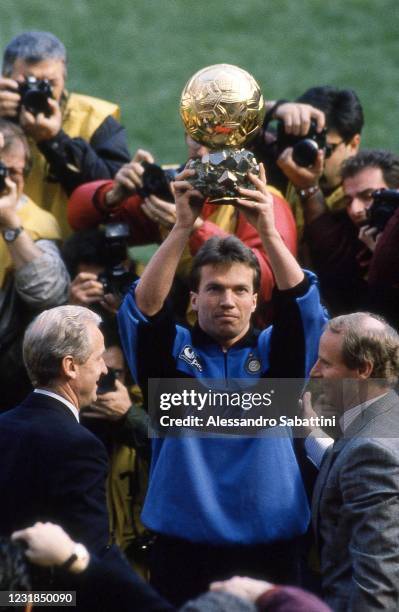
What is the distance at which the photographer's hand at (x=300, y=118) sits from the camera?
500 centimetres

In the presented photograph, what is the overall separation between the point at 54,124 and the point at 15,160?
271 mm

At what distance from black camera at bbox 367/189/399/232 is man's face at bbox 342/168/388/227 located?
18 cm

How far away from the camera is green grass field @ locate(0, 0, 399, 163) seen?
300 inches

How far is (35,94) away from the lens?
5.13 metres

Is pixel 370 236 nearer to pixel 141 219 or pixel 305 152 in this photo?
pixel 305 152

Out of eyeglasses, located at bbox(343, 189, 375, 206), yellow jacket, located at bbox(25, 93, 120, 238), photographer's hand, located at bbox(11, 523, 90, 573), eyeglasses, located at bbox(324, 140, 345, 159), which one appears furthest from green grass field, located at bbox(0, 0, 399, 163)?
photographer's hand, located at bbox(11, 523, 90, 573)

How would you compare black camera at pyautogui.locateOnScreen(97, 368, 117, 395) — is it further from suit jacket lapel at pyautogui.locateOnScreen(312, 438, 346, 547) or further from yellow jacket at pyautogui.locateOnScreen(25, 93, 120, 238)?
suit jacket lapel at pyautogui.locateOnScreen(312, 438, 346, 547)

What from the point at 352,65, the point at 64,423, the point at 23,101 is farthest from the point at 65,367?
the point at 352,65

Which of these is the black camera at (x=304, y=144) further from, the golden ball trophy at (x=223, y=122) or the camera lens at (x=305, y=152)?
the golden ball trophy at (x=223, y=122)

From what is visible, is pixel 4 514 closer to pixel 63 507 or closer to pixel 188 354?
pixel 63 507

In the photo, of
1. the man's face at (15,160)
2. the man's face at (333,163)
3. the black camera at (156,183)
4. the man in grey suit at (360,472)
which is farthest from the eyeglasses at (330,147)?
the man in grey suit at (360,472)

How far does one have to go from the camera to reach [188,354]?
13.8 ft

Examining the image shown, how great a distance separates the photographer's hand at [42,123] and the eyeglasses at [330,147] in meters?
0.92

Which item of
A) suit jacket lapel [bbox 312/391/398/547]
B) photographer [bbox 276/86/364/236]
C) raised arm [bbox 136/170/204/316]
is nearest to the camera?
suit jacket lapel [bbox 312/391/398/547]
